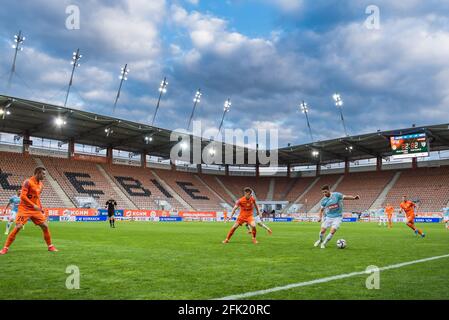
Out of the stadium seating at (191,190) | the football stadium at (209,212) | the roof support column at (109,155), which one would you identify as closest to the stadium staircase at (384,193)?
the football stadium at (209,212)

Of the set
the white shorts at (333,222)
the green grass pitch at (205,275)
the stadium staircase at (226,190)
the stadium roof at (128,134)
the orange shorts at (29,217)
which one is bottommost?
the green grass pitch at (205,275)

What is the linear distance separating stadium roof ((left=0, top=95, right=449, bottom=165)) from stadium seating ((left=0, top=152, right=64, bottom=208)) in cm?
425

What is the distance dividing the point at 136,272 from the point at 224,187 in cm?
7064

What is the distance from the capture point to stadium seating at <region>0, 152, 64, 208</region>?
160 feet

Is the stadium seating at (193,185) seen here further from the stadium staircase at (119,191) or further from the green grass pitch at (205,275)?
the green grass pitch at (205,275)

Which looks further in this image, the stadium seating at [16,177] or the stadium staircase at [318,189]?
the stadium staircase at [318,189]

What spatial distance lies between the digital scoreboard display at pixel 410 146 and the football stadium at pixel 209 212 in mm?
151

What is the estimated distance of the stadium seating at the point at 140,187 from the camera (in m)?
60.3

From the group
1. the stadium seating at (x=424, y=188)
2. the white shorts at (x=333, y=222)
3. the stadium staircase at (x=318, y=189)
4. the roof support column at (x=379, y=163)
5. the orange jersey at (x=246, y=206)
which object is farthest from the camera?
the roof support column at (x=379, y=163)

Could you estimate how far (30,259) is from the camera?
968 centimetres

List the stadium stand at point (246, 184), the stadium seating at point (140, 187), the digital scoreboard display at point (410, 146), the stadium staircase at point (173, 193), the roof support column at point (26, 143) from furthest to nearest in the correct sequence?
the stadium stand at point (246, 184) → the stadium staircase at point (173, 193) → the stadium seating at point (140, 187) → the roof support column at point (26, 143) → the digital scoreboard display at point (410, 146)

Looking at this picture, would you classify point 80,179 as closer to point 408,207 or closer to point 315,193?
point 315,193

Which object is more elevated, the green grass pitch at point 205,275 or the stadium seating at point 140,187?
the stadium seating at point 140,187
